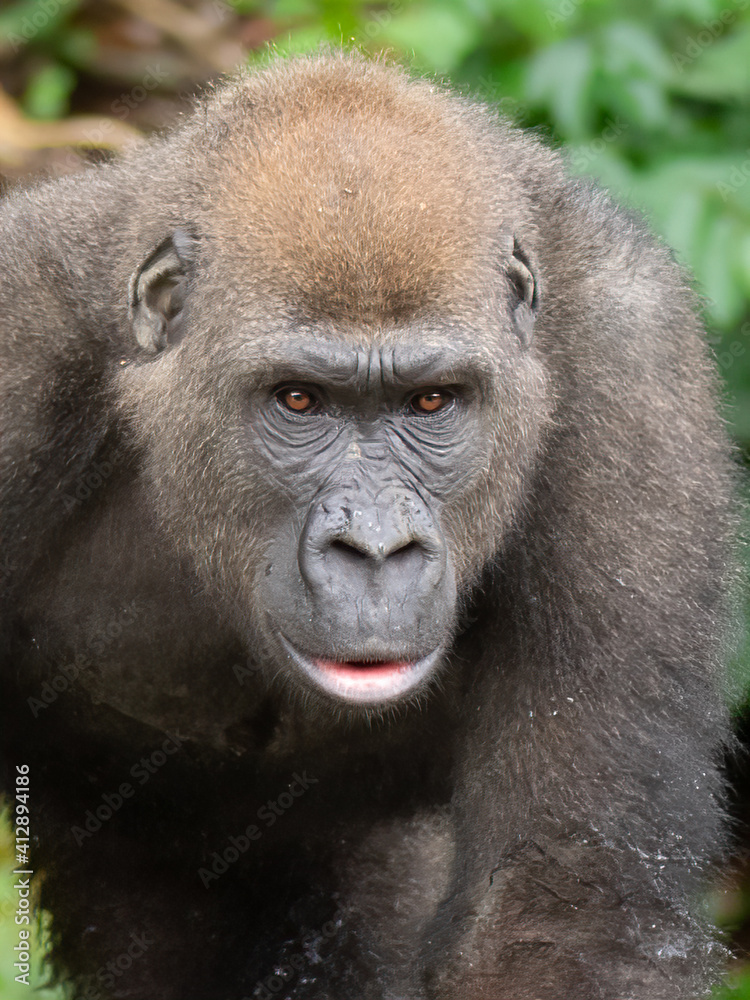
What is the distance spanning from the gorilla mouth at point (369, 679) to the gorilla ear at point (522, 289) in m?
1.04

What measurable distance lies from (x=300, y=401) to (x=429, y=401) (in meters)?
0.36

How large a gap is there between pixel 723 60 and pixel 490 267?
3406mm

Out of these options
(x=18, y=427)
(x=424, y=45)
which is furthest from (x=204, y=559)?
(x=424, y=45)

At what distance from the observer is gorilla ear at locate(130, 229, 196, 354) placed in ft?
13.6

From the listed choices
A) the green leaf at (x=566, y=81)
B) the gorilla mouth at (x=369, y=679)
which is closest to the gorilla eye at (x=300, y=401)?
the gorilla mouth at (x=369, y=679)

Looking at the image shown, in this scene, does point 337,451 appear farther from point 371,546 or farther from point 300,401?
point 371,546

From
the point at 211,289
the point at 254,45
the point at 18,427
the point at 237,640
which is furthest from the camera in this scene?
the point at 254,45

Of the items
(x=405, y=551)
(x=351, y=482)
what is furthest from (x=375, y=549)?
(x=351, y=482)

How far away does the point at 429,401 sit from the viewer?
4098 mm

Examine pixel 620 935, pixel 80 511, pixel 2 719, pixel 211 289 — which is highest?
pixel 211 289

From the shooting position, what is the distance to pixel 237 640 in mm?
4727

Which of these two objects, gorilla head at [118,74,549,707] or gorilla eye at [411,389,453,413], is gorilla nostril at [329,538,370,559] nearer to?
gorilla head at [118,74,549,707]

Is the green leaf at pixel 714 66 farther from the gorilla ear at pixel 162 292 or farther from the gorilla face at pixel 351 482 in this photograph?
the gorilla ear at pixel 162 292

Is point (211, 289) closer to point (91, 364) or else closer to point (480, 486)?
point (91, 364)
